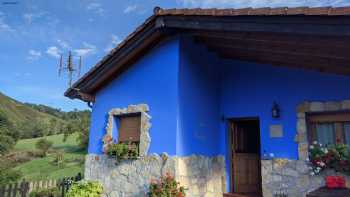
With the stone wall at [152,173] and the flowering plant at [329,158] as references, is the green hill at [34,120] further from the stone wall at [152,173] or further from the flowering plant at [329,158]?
the flowering plant at [329,158]

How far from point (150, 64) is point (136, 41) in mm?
610

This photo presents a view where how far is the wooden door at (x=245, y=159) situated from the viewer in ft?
22.0

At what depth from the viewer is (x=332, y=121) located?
17.7 ft

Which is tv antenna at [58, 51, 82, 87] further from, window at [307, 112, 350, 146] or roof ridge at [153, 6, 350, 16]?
window at [307, 112, 350, 146]

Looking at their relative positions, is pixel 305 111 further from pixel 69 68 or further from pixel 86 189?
pixel 69 68

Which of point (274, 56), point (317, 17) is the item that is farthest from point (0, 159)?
point (317, 17)

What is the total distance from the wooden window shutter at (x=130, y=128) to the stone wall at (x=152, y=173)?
0.56 meters

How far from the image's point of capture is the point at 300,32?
3.79 metres

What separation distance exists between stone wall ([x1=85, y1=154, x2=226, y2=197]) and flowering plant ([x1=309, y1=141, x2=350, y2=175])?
7.06 feet

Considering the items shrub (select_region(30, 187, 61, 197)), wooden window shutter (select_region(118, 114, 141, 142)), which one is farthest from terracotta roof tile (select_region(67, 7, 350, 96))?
shrub (select_region(30, 187, 61, 197))

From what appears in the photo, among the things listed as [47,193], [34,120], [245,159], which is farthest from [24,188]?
[34,120]

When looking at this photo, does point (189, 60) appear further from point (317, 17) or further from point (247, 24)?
point (317, 17)

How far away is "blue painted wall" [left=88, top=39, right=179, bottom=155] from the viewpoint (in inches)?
211

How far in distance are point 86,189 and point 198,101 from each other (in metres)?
3.20
